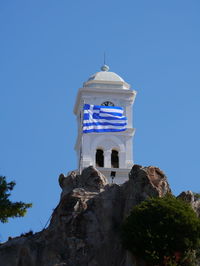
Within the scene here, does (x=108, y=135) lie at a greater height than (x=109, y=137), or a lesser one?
greater

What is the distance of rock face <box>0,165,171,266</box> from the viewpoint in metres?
52.8

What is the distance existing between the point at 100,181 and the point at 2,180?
13.2 metres

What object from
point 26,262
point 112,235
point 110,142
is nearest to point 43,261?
point 26,262

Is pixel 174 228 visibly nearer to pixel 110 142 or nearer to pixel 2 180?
pixel 2 180

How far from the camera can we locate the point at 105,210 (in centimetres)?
5550

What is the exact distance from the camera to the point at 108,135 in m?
94.7

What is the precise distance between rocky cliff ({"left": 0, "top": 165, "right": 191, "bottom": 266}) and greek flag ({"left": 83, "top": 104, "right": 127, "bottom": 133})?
21196 mm

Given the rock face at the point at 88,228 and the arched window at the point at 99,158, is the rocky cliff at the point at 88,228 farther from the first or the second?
the arched window at the point at 99,158

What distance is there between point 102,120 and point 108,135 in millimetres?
15148

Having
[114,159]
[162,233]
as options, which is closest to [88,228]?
[162,233]

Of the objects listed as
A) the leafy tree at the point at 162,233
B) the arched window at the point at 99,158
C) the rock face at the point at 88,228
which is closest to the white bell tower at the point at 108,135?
the arched window at the point at 99,158

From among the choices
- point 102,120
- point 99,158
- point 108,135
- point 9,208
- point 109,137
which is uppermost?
point 108,135

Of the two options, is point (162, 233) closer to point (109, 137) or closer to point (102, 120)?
point (102, 120)

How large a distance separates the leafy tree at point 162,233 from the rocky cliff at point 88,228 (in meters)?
1.32
